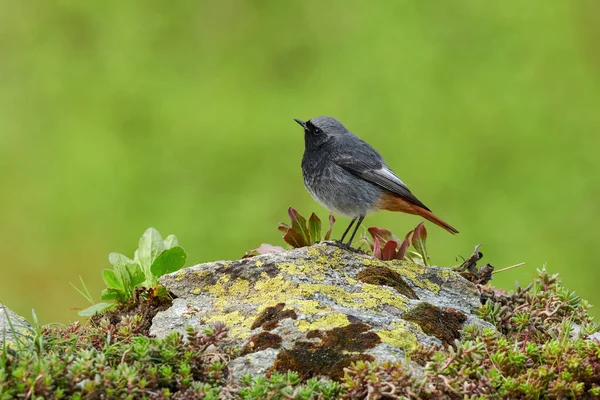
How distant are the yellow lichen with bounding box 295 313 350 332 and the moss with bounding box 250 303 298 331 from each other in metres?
0.09

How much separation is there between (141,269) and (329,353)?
176 centimetres

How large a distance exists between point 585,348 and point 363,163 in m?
2.71

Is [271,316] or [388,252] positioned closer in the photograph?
[271,316]

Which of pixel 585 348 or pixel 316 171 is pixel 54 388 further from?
pixel 316 171

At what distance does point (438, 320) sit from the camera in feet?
14.0

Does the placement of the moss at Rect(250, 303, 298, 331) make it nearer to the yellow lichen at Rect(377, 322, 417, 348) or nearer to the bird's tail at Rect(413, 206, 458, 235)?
the yellow lichen at Rect(377, 322, 417, 348)

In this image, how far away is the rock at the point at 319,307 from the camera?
146 inches

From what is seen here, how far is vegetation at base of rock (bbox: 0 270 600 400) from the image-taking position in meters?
3.21

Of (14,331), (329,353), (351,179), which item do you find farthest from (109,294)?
(351,179)

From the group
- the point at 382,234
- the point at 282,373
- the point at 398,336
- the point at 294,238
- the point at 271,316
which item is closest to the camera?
the point at 282,373

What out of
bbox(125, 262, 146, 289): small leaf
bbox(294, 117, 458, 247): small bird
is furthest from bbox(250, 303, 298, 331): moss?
bbox(294, 117, 458, 247): small bird

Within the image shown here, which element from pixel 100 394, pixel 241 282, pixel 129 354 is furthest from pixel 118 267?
pixel 100 394

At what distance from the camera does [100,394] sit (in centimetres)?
320

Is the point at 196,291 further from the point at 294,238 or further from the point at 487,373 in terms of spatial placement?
the point at 487,373
